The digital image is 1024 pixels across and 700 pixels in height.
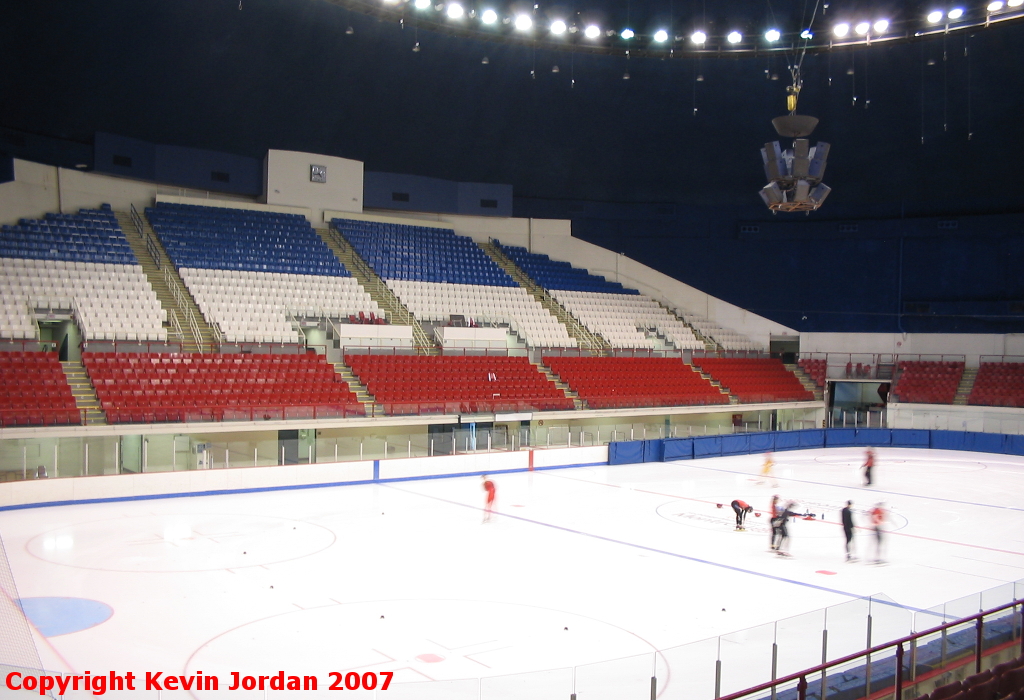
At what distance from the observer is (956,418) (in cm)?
3269

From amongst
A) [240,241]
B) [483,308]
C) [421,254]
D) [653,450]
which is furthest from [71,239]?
[653,450]

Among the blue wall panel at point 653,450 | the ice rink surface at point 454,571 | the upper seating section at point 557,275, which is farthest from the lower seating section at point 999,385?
the upper seating section at point 557,275

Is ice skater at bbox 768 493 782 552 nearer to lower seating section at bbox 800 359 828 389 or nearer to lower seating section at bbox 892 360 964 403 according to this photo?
lower seating section at bbox 892 360 964 403

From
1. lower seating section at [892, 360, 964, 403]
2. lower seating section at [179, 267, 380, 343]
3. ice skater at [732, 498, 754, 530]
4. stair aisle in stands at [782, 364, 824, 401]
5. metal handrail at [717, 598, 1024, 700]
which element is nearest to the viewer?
metal handrail at [717, 598, 1024, 700]

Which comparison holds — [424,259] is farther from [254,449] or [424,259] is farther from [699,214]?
[254,449]

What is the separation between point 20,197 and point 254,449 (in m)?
14.3

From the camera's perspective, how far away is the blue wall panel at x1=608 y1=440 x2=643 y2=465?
1083 inches

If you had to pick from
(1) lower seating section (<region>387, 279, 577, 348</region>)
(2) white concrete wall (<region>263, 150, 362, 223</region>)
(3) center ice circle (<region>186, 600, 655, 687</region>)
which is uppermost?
(2) white concrete wall (<region>263, 150, 362, 223</region>)

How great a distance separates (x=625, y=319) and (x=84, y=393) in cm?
2305

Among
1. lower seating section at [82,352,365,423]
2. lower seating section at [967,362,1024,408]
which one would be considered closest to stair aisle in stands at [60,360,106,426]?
lower seating section at [82,352,365,423]

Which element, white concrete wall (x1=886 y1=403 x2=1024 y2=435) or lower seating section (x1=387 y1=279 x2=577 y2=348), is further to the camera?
lower seating section (x1=387 y1=279 x2=577 y2=348)

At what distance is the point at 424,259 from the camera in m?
36.4

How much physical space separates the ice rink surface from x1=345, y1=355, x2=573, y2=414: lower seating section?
4487 mm

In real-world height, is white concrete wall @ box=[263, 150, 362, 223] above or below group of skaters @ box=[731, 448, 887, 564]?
above
